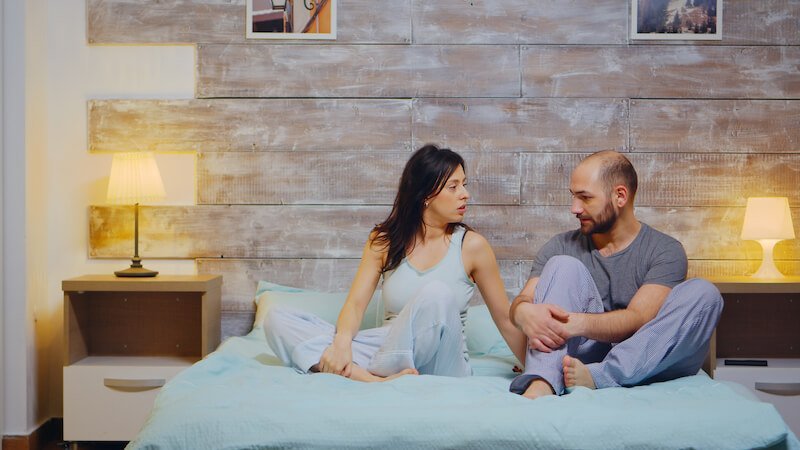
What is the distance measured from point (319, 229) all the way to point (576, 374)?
4.64 feet

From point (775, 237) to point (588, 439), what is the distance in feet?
5.31

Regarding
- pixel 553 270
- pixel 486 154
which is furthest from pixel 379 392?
pixel 486 154

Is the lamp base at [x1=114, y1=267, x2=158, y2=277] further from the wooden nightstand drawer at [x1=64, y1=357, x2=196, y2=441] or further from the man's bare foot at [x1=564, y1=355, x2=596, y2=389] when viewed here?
the man's bare foot at [x1=564, y1=355, x2=596, y2=389]

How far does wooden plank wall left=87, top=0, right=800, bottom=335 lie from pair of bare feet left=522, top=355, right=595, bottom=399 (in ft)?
3.62

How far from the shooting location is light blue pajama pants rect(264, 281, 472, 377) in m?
2.06

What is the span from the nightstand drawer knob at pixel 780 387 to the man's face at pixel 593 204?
920 mm

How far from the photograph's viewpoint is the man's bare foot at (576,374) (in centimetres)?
195

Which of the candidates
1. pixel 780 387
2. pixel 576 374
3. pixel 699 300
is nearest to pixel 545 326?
pixel 576 374

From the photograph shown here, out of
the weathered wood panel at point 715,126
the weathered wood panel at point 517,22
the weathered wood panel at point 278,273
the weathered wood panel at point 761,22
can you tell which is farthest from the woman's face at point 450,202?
the weathered wood panel at point 761,22

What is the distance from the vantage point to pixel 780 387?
269 centimetres

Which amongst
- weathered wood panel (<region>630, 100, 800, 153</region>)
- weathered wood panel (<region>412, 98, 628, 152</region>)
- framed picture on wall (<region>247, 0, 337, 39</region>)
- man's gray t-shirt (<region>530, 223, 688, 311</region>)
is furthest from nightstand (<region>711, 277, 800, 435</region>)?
framed picture on wall (<region>247, 0, 337, 39</region>)

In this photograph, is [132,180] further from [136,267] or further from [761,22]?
[761,22]

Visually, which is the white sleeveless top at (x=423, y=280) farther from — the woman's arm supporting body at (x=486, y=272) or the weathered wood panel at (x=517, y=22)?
the weathered wood panel at (x=517, y=22)

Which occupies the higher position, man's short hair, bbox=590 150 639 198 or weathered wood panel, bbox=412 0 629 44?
weathered wood panel, bbox=412 0 629 44
